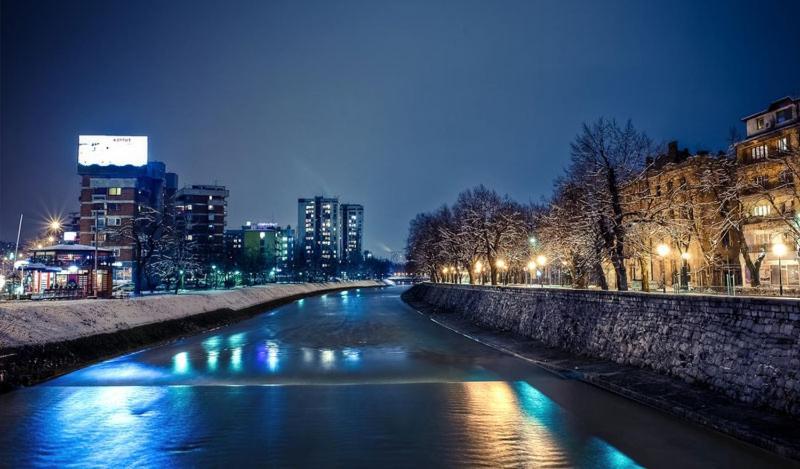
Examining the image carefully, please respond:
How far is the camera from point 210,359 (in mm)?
29156

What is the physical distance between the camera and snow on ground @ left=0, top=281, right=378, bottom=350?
25453mm

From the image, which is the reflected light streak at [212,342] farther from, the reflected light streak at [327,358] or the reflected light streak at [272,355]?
the reflected light streak at [327,358]

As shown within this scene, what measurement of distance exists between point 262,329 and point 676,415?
3784 centimetres

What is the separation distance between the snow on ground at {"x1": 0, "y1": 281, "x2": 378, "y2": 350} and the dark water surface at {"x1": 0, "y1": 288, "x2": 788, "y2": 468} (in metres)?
2.93

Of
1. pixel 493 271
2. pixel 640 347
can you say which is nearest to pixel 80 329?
pixel 640 347

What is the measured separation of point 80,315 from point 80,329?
1793mm

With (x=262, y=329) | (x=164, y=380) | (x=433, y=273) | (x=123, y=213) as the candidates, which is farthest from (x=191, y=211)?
(x=164, y=380)

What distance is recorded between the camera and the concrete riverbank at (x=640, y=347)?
1410 cm

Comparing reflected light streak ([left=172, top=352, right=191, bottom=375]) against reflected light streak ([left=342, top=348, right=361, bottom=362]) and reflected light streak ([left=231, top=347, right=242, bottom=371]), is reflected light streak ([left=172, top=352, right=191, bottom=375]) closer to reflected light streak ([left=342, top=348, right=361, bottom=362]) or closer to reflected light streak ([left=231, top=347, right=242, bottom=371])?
reflected light streak ([left=231, top=347, right=242, bottom=371])

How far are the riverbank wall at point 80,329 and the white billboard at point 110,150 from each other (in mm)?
78144

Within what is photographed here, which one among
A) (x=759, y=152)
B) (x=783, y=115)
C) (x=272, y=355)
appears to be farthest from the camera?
(x=759, y=152)

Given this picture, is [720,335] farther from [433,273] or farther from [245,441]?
[433,273]

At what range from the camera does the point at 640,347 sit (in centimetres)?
2178

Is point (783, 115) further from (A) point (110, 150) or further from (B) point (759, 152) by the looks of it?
(A) point (110, 150)
